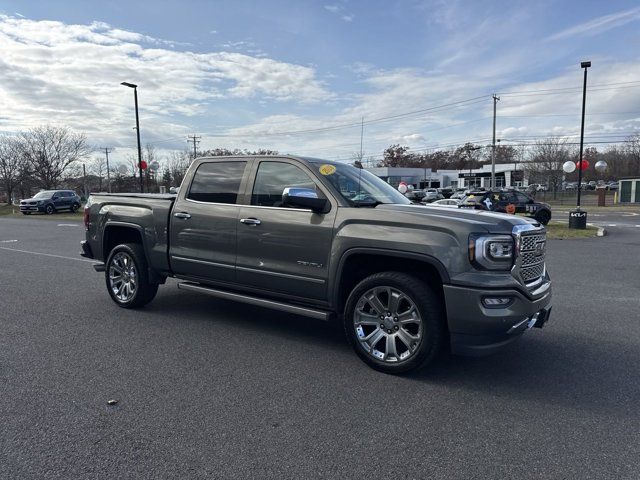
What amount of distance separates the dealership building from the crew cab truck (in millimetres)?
75497

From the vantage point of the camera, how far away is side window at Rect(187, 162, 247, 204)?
5.42 m

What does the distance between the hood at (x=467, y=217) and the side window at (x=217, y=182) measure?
1771 mm

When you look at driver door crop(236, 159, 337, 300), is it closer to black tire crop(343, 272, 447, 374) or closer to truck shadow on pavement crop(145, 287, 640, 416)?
black tire crop(343, 272, 447, 374)

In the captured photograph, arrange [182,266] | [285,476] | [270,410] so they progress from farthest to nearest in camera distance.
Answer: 1. [182,266]
2. [270,410]
3. [285,476]

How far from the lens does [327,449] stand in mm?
3045

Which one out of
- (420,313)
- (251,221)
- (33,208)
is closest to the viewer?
(420,313)

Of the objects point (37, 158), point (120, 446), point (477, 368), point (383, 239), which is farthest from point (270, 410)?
point (37, 158)

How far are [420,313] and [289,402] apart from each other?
128 centimetres

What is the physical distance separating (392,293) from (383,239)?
0.47 metres

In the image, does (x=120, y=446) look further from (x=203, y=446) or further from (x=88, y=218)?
(x=88, y=218)

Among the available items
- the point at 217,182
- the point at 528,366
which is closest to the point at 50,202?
the point at 217,182

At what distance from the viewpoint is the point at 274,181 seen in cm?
512

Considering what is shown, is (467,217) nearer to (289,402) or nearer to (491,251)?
(491,251)

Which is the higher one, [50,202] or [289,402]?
[50,202]
